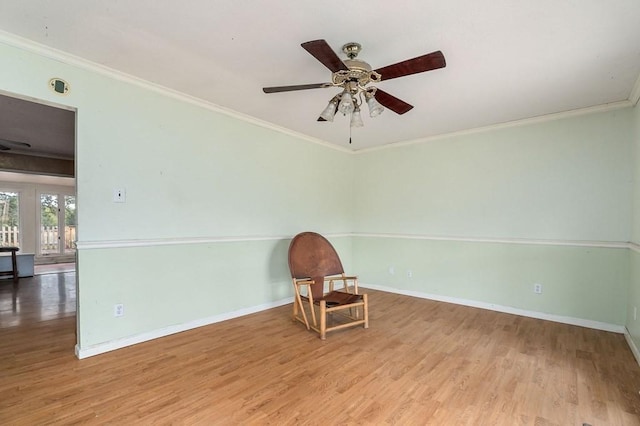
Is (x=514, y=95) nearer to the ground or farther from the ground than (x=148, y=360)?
farther from the ground

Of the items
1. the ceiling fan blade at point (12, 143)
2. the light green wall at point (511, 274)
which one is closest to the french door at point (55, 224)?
the ceiling fan blade at point (12, 143)

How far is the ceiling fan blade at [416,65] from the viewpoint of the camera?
168 centimetres

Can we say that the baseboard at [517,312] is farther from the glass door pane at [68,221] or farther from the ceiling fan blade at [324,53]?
the glass door pane at [68,221]

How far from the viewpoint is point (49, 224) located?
26.3 ft

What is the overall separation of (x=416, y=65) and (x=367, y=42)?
440mm

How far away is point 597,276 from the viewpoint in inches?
122

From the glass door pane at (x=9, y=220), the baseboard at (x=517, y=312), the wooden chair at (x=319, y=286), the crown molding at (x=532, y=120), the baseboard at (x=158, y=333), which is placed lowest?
the baseboard at (x=517, y=312)

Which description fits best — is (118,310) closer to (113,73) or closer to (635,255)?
(113,73)

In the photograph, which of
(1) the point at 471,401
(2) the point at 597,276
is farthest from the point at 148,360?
(2) the point at 597,276

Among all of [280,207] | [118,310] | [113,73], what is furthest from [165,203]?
[280,207]

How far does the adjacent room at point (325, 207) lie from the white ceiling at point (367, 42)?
0.02m

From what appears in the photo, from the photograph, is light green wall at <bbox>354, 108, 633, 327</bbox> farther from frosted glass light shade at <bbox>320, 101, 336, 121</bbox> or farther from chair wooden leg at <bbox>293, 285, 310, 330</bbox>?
frosted glass light shade at <bbox>320, 101, 336, 121</bbox>

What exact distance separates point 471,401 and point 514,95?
8.65ft

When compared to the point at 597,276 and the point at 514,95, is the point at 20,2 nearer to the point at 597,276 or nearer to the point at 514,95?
the point at 514,95
